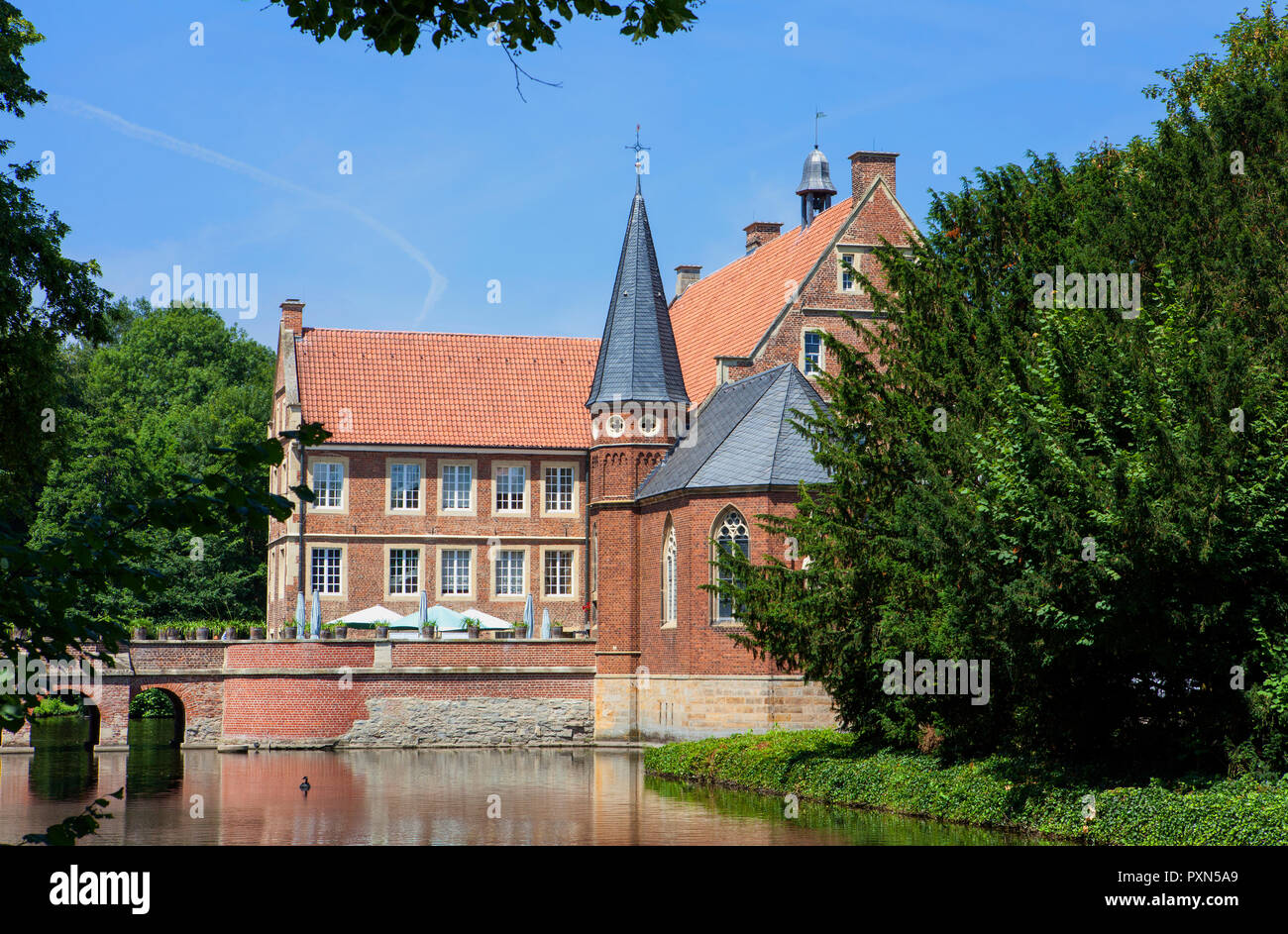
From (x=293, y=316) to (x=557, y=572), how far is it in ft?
41.9

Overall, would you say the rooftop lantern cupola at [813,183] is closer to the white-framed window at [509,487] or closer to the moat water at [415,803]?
the white-framed window at [509,487]

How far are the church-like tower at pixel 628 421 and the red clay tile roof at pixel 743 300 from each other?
2.62 m


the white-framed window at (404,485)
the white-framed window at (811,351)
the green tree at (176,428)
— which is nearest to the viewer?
the white-framed window at (811,351)

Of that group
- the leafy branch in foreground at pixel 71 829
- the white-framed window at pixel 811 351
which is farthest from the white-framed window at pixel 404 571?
the leafy branch in foreground at pixel 71 829

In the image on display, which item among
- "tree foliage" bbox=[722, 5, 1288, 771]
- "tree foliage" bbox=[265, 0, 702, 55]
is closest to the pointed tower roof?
"tree foliage" bbox=[722, 5, 1288, 771]

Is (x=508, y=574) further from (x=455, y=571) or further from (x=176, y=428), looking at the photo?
(x=176, y=428)

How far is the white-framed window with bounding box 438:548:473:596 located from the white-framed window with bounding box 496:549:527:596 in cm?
97

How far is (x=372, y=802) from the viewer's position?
25062 millimetres

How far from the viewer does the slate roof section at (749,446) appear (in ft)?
114

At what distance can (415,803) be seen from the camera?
24.7m

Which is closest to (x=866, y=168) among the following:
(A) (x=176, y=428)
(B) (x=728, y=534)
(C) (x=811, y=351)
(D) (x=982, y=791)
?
(C) (x=811, y=351)
